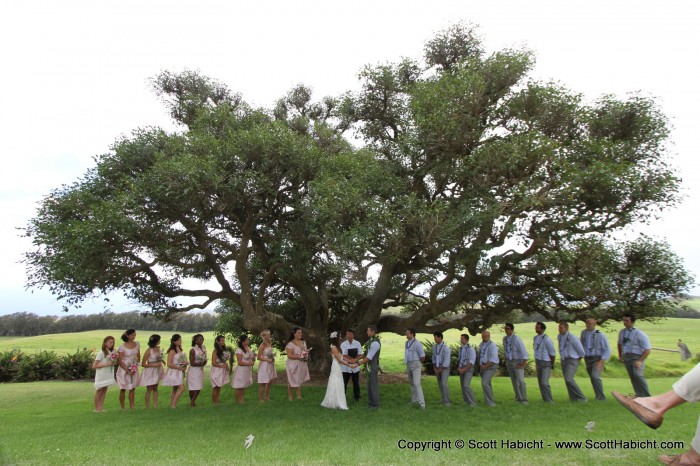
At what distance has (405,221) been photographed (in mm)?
10797

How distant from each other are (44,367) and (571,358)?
2531 centimetres

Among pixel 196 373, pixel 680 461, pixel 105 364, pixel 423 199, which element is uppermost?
pixel 423 199

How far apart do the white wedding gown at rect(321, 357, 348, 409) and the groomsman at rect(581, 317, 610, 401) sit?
6.90m

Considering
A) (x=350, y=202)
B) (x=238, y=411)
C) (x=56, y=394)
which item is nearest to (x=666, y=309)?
(x=350, y=202)

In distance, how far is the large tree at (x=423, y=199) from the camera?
34.6 ft

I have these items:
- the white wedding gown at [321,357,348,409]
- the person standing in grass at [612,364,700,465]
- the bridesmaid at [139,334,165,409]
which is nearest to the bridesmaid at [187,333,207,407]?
the bridesmaid at [139,334,165,409]

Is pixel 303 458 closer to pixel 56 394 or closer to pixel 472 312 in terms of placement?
pixel 472 312

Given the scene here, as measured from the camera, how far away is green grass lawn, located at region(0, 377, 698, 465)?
6500mm

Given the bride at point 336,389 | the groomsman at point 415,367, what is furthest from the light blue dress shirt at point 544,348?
the bride at point 336,389

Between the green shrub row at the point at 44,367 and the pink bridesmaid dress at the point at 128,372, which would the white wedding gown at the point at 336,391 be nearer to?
the pink bridesmaid dress at the point at 128,372

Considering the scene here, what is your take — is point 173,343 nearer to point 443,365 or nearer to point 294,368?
point 294,368

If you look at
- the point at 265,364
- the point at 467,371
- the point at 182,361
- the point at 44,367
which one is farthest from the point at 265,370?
the point at 44,367

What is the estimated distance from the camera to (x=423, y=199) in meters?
12.2

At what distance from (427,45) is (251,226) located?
8876mm
